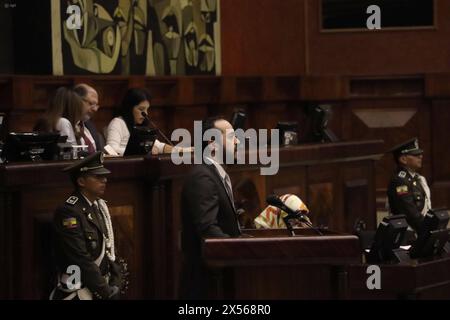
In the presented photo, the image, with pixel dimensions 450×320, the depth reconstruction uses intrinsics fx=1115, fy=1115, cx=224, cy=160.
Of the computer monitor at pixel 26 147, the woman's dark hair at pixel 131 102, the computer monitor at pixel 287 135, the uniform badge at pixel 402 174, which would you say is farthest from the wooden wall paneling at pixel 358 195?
the computer monitor at pixel 26 147

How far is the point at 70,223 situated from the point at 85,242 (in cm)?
12

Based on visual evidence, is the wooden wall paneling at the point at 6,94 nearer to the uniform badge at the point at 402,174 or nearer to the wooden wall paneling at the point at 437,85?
the uniform badge at the point at 402,174

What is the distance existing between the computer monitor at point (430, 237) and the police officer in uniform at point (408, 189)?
5.33 ft

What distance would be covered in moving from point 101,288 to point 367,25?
7284 millimetres

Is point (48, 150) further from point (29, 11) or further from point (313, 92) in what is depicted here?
point (313, 92)

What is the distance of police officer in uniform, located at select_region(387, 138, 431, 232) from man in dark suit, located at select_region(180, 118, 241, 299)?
9.06 ft

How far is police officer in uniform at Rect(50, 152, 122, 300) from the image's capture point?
5285 mm

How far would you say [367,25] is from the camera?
12.0 meters

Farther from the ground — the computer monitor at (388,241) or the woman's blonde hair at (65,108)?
the woman's blonde hair at (65,108)

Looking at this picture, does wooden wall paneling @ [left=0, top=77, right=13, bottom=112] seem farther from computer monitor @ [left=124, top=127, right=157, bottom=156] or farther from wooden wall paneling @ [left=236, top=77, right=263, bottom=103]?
wooden wall paneling @ [left=236, top=77, right=263, bottom=103]

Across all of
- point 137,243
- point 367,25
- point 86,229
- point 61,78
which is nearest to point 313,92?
point 367,25

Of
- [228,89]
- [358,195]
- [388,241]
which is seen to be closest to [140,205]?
[388,241]

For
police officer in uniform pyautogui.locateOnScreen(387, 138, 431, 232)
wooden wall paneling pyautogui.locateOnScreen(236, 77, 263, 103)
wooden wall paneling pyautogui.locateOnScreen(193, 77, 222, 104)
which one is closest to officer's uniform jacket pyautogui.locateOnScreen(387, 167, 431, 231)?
police officer in uniform pyautogui.locateOnScreen(387, 138, 431, 232)

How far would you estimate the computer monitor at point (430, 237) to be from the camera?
6031mm
